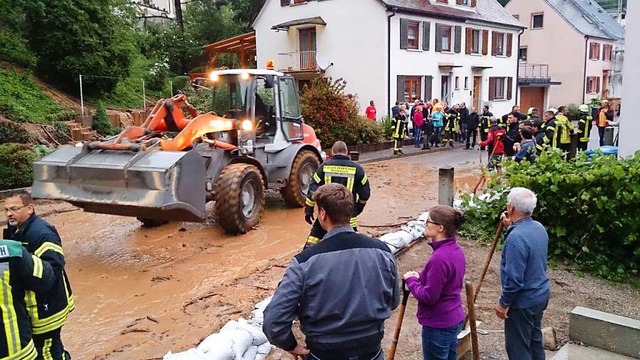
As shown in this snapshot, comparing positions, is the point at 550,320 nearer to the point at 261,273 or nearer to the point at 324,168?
the point at 324,168

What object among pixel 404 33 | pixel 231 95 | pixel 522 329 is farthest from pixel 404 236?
Answer: pixel 404 33

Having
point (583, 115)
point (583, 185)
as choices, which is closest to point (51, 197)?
point (583, 185)

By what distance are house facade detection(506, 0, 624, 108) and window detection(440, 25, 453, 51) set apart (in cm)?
1287

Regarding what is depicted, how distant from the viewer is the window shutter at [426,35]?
26.0 meters

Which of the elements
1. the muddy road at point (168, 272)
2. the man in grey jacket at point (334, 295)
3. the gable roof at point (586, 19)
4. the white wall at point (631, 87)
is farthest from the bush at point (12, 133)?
the gable roof at point (586, 19)

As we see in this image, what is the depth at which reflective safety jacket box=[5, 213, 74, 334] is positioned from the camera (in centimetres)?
319

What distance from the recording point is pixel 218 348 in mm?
4250

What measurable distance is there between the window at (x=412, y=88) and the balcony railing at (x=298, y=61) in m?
4.44

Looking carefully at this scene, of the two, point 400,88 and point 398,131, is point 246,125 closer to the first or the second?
point 398,131

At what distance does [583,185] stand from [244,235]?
4.97 metres

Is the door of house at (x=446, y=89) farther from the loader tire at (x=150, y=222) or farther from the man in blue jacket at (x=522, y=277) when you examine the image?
the man in blue jacket at (x=522, y=277)

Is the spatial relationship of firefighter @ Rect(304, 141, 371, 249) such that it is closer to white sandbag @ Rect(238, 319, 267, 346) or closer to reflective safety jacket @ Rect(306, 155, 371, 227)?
reflective safety jacket @ Rect(306, 155, 371, 227)

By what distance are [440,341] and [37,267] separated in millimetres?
2532

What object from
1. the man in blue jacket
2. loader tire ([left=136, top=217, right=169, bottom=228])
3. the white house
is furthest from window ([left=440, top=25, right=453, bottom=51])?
the man in blue jacket
